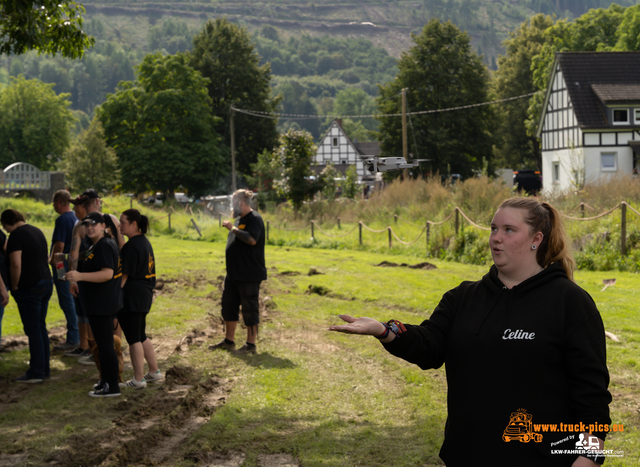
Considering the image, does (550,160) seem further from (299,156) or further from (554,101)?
(299,156)

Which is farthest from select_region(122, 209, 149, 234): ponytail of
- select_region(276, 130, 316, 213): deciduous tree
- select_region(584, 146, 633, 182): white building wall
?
select_region(584, 146, 633, 182): white building wall

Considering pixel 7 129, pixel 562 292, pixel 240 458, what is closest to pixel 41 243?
pixel 240 458

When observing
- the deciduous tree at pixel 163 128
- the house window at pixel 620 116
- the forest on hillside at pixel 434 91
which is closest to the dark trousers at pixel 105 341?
the forest on hillside at pixel 434 91

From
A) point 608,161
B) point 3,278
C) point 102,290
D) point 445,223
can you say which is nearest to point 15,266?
point 3,278

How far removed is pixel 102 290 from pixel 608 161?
37.2 meters

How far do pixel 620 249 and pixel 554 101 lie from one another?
94.4ft

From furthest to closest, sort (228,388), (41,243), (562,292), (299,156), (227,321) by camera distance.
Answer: (299,156), (227,321), (41,243), (228,388), (562,292)

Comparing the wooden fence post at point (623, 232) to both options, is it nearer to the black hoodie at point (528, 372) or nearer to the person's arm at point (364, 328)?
the black hoodie at point (528, 372)

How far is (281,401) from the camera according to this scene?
712cm

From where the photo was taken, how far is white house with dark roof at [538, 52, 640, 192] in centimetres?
A: 3778

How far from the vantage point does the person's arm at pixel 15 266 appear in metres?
8.02

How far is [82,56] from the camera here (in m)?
9.69

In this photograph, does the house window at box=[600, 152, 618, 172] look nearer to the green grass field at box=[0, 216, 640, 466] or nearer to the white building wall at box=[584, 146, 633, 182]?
the white building wall at box=[584, 146, 633, 182]

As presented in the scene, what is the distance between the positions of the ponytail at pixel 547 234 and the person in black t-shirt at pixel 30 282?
264 inches
